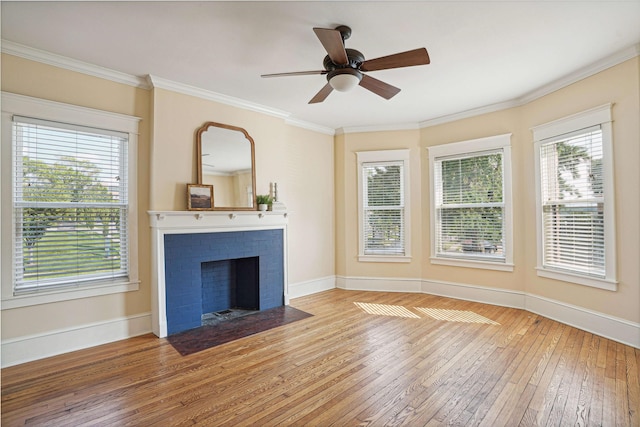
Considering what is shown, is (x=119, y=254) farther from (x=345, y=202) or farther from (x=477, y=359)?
(x=477, y=359)

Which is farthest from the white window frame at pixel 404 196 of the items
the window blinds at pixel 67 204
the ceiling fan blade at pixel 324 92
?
the window blinds at pixel 67 204

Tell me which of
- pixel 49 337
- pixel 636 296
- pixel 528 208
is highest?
pixel 528 208

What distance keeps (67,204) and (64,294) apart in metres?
0.89

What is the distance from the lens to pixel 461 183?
4734mm

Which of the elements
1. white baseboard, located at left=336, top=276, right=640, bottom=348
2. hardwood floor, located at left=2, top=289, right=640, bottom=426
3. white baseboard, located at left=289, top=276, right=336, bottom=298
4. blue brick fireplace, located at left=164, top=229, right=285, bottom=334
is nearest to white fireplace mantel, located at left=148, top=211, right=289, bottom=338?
blue brick fireplace, located at left=164, top=229, right=285, bottom=334

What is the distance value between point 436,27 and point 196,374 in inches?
140

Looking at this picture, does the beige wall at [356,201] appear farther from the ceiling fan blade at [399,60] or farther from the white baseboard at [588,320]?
the ceiling fan blade at [399,60]

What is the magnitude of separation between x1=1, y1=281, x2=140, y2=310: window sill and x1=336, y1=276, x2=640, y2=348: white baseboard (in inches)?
131

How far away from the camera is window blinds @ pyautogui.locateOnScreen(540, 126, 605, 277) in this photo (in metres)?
3.32

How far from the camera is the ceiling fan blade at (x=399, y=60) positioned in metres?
2.36

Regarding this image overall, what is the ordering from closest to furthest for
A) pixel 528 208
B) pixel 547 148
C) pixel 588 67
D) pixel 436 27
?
pixel 436 27, pixel 588 67, pixel 547 148, pixel 528 208

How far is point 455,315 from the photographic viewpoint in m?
3.98

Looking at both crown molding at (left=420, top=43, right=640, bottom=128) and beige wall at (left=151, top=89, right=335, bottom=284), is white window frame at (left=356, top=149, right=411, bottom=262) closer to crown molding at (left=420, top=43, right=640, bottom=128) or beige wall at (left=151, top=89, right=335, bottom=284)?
beige wall at (left=151, top=89, right=335, bottom=284)

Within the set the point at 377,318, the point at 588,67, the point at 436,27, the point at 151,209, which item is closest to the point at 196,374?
the point at 151,209
